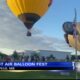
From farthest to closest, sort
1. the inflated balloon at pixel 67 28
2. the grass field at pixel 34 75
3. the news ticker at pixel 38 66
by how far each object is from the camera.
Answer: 1. the inflated balloon at pixel 67 28
2. the grass field at pixel 34 75
3. the news ticker at pixel 38 66

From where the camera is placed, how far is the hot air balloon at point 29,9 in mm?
39562

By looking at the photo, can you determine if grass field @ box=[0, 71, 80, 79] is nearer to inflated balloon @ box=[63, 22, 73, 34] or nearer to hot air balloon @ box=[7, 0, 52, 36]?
hot air balloon @ box=[7, 0, 52, 36]

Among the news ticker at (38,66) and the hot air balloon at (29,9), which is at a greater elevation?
the hot air balloon at (29,9)

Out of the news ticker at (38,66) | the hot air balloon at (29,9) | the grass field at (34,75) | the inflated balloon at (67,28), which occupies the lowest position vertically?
the grass field at (34,75)

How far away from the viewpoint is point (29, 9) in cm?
3994

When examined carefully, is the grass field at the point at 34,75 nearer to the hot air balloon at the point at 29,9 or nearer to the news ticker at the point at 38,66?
the news ticker at the point at 38,66

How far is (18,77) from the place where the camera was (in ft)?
90.5

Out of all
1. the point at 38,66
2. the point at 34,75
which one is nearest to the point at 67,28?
the point at 34,75

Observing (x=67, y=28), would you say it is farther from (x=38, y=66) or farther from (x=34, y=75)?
(x=38, y=66)

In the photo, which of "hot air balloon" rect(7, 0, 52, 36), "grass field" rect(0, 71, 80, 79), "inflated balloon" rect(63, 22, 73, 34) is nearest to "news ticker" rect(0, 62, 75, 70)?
"grass field" rect(0, 71, 80, 79)

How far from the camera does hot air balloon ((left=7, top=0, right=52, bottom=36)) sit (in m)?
39.6

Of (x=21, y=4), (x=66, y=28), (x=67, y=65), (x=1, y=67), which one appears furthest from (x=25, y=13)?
(x=66, y=28)

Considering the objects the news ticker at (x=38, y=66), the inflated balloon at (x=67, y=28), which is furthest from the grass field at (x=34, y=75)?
the inflated balloon at (x=67, y=28)

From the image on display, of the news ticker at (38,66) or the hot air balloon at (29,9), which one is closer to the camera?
the news ticker at (38,66)
